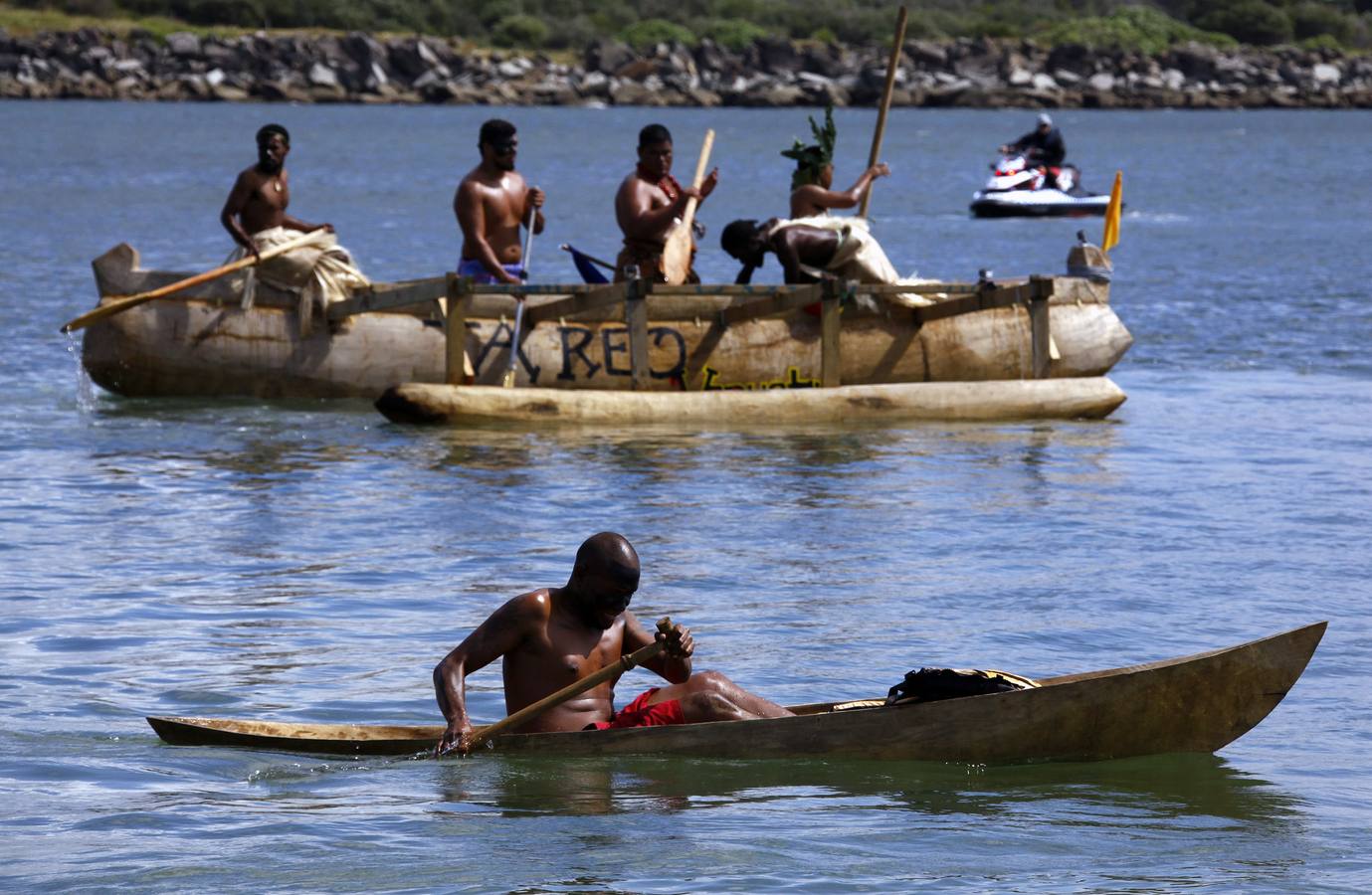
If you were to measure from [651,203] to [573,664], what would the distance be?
816 cm

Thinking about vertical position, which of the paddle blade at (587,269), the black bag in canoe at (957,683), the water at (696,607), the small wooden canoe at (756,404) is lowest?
the water at (696,607)

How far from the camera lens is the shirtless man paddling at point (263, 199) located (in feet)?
51.7

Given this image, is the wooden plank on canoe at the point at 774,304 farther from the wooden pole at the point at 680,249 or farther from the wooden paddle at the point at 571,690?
the wooden paddle at the point at 571,690

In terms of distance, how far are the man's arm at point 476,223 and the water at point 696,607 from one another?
1330mm

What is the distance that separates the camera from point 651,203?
15578mm

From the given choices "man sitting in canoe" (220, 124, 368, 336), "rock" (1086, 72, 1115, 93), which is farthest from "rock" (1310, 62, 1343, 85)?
"man sitting in canoe" (220, 124, 368, 336)

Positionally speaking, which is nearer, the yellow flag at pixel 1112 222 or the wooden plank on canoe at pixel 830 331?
the wooden plank on canoe at pixel 830 331

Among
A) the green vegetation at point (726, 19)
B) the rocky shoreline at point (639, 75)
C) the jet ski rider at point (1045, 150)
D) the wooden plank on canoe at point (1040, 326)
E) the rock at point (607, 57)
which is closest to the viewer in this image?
the wooden plank on canoe at point (1040, 326)

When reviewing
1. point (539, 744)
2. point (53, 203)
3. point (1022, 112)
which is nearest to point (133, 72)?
point (1022, 112)

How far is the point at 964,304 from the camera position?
16.0 metres

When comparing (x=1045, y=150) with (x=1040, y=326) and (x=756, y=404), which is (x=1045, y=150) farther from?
(x=756, y=404)

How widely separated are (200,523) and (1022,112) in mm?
78407

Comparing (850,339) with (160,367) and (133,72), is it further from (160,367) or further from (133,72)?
(133,72)

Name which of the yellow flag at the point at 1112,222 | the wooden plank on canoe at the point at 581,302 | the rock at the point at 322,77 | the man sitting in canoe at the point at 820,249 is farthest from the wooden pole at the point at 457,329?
the rock at the point at 322,77
